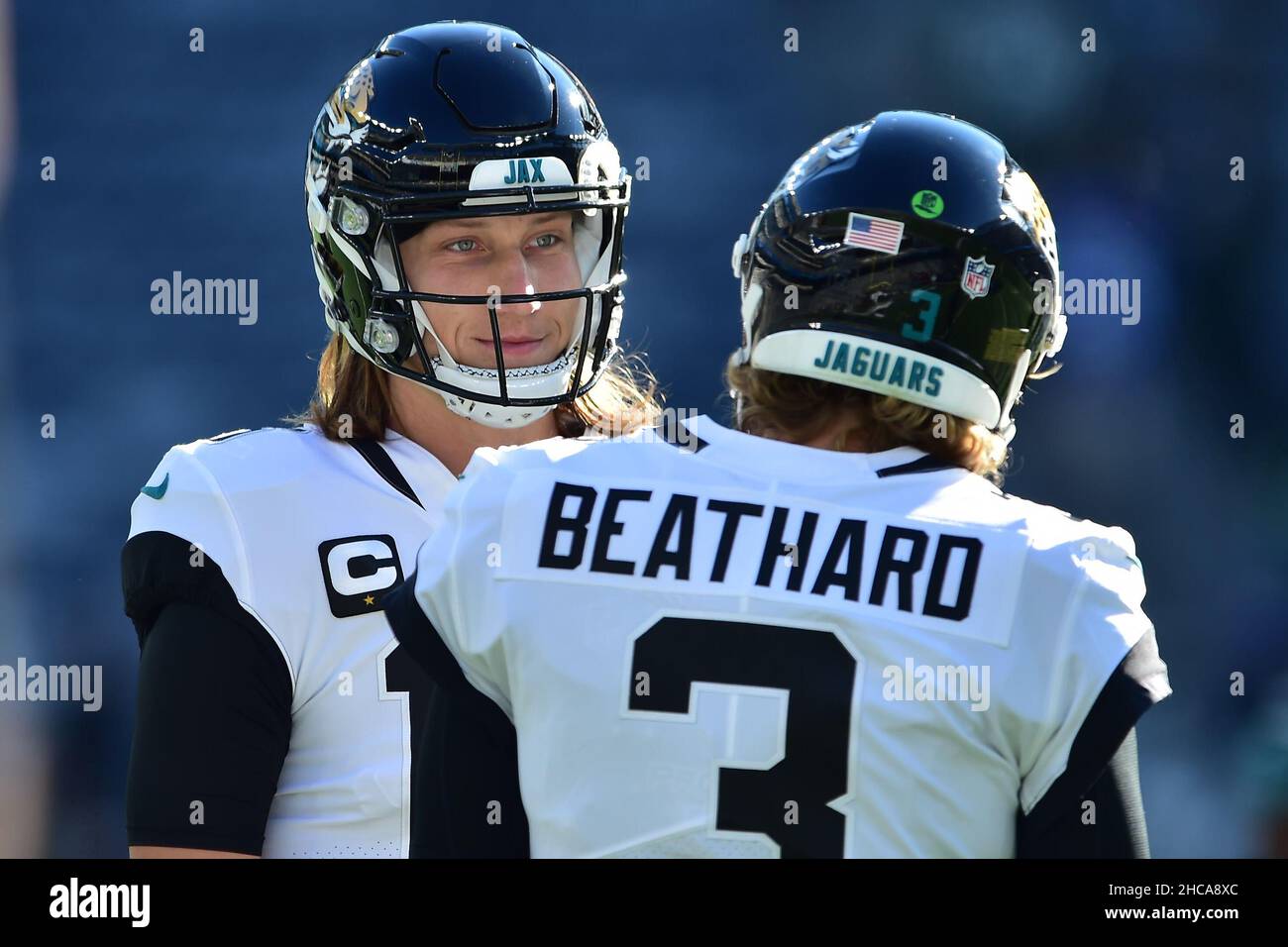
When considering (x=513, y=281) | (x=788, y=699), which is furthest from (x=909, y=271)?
(x=513, y=281)

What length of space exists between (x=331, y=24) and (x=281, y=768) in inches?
159

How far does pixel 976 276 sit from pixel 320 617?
841 millimetres

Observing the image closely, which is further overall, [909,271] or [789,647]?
[909,271]

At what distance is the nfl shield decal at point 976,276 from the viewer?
4.77 feet

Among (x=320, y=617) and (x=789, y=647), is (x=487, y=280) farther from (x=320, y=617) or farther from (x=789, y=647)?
(x=789, y=647)

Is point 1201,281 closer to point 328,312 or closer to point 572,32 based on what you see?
point 572,32

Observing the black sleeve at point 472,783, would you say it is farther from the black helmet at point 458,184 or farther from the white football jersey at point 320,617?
the black helmet at point 458,184

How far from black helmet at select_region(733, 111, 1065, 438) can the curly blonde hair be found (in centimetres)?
2

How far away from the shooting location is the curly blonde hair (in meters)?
1.44

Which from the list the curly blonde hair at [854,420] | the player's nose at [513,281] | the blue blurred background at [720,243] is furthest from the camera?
the blue blurred background at [720,243]

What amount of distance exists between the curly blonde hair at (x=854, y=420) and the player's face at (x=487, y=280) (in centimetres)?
63

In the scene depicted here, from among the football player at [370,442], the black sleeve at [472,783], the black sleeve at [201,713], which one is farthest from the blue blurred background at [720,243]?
the black sleeve at [472,783]

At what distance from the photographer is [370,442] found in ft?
6.81
